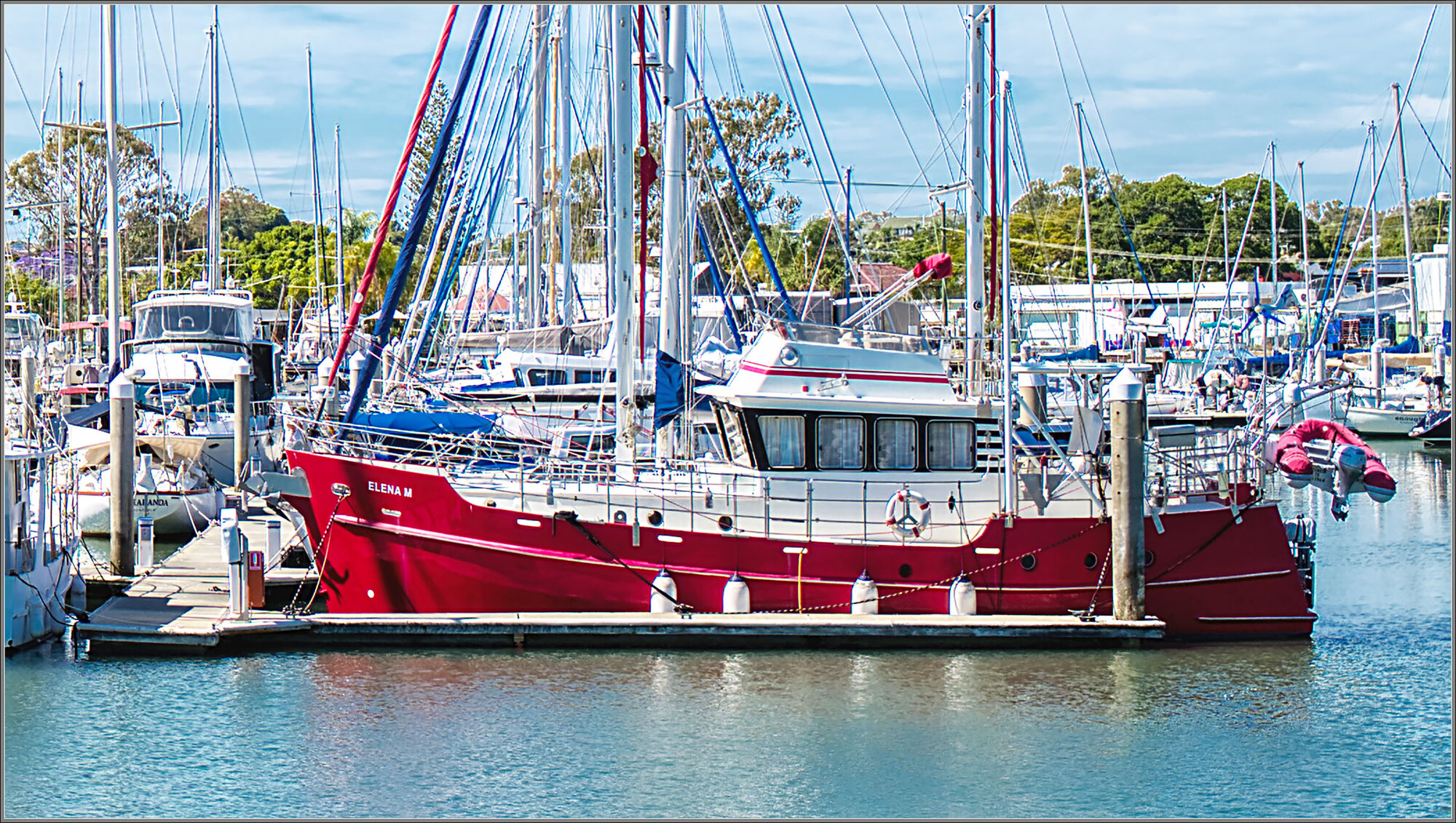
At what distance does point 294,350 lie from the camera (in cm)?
6419

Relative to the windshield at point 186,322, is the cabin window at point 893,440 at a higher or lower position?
lower

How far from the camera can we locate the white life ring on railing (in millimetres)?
19984

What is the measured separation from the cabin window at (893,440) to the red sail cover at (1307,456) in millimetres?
5005

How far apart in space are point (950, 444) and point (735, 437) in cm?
276

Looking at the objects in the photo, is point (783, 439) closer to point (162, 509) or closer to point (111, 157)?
point (162, 509)

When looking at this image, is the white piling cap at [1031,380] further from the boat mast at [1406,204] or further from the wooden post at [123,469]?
the boat mast at [1406,204]

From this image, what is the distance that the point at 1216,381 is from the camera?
52188mm

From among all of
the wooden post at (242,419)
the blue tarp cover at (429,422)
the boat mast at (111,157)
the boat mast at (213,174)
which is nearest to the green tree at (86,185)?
the boat mast at (213,174)

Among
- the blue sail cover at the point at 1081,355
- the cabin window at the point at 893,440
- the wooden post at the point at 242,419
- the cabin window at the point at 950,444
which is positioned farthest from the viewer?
the blue sail cover at the point at 1081,355

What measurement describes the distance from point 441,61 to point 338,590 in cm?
755

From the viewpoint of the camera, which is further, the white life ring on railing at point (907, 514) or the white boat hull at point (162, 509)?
the white boat hull at point (162, 509)

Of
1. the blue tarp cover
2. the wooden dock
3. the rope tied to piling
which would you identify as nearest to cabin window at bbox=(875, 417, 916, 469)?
the blue tarp cover

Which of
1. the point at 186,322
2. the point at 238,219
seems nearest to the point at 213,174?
the point at 186,322

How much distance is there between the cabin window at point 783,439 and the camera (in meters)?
20.4
